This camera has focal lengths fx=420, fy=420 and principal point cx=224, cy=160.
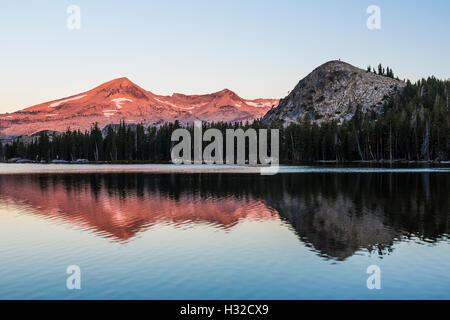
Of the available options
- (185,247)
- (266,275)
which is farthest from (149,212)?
(266,275)

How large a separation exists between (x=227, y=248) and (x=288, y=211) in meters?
17.0

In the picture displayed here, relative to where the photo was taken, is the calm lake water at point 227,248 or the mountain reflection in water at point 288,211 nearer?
the calm lake water at point 227,248

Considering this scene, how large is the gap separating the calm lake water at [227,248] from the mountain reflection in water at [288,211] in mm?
141

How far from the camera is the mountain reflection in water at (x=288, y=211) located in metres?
30.9

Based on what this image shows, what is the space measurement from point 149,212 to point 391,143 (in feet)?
538

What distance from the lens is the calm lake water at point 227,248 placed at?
19328 millimetres

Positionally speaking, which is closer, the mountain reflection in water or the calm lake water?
the calm lake water

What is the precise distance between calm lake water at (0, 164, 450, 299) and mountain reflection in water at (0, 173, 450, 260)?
5.6 inches

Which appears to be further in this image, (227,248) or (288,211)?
(288,211)

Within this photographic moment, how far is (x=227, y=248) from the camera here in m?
27.6

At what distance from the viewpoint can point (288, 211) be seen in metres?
43.4

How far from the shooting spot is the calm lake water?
19328mm
